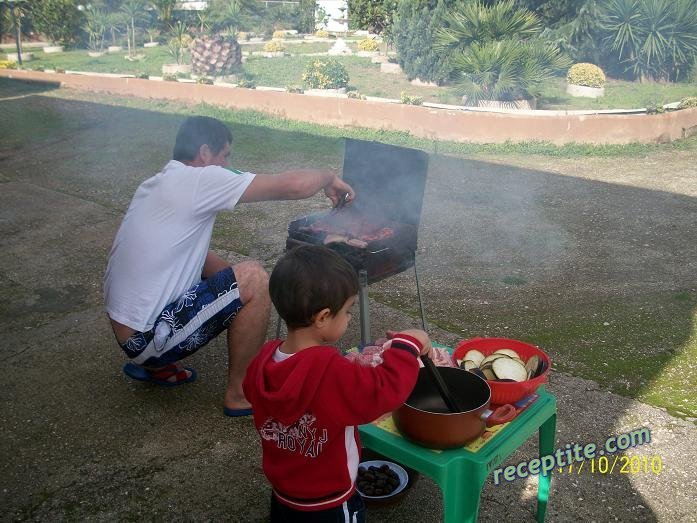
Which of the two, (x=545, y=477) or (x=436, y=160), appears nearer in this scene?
(x=545, y=477)

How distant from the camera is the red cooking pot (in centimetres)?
207

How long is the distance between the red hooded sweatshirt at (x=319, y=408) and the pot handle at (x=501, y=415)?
407 millimetres

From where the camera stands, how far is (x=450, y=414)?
6.68ft

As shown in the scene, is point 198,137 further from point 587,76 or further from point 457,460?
point 587,76

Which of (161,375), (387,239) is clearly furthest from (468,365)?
(161,375)

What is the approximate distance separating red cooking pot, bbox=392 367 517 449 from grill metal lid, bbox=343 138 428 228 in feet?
4.74

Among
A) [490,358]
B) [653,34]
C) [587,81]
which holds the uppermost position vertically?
[653,34]

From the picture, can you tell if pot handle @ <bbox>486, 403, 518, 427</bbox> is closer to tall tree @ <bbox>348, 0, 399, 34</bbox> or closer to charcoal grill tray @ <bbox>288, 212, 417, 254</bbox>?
charcoal grill tray @ <bbox>288, 212, 417, 254</bbox>

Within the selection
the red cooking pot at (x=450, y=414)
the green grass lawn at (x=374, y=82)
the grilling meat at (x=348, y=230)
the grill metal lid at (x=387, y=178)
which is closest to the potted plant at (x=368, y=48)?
the green grass lawn at (x=374, y=82)

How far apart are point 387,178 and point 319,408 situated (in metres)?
2.24

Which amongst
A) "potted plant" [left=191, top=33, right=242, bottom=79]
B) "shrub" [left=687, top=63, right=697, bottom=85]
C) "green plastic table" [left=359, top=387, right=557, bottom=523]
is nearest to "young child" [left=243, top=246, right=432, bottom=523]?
"green plastic table" [left=359, top=387, right=557, bottom=523]

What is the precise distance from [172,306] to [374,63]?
18767 millimetres

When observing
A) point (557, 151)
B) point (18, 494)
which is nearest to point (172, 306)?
point (18, 494)

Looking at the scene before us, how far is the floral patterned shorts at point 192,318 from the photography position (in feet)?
10.3
